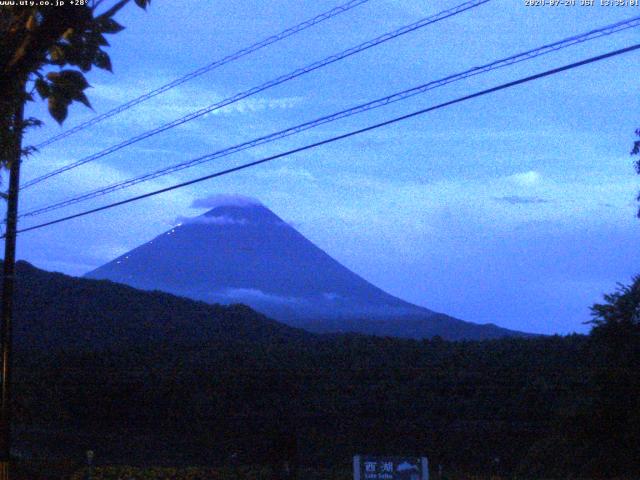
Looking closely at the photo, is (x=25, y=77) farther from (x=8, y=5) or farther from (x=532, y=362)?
(x=532, y=362)

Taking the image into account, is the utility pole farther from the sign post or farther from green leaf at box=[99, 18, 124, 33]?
green leaf at box=[99, 18, 124, 33]

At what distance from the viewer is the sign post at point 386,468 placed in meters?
11.0

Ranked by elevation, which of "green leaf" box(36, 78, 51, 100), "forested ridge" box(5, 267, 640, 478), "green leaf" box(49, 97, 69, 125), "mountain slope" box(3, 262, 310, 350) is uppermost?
"mountain slope" box(3, 262, 310, 350)

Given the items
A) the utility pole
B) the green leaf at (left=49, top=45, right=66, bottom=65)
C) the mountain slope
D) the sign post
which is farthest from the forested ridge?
the green leaf at (left=49, top=45, right=66, bottom=65)

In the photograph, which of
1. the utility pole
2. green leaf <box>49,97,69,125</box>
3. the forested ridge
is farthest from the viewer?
the forested ridge

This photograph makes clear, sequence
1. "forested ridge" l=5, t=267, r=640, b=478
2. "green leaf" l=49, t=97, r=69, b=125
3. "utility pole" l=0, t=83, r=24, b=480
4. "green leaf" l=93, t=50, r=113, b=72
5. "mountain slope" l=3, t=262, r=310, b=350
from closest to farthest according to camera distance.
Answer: "green leaf" l=49, t=97, r=69, b=125 → "green leaf" l=93, t=50, r=113, b=72 → "utility pole" l=0, t=83, r=24, b=480 → "forested ridge" l=5, t=267, r=640, b=478 → "mountain slope" l=3, t=262, r=310, b=350

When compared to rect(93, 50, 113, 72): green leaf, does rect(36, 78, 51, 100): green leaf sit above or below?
below

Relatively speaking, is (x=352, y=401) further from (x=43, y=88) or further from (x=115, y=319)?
(x=43, y=88)

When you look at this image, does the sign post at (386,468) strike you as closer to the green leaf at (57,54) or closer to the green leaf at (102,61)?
the green leaf at (102,61)

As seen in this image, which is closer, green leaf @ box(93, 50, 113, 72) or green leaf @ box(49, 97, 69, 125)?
green leaf @ box(49, 97, 69, 125)

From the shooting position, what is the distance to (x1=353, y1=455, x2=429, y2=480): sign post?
433 inches

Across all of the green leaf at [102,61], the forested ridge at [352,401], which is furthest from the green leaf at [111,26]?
the forested ridge at [352,401]

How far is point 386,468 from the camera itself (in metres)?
11.0

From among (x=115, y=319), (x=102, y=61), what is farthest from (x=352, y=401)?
(x=102, y=61)
